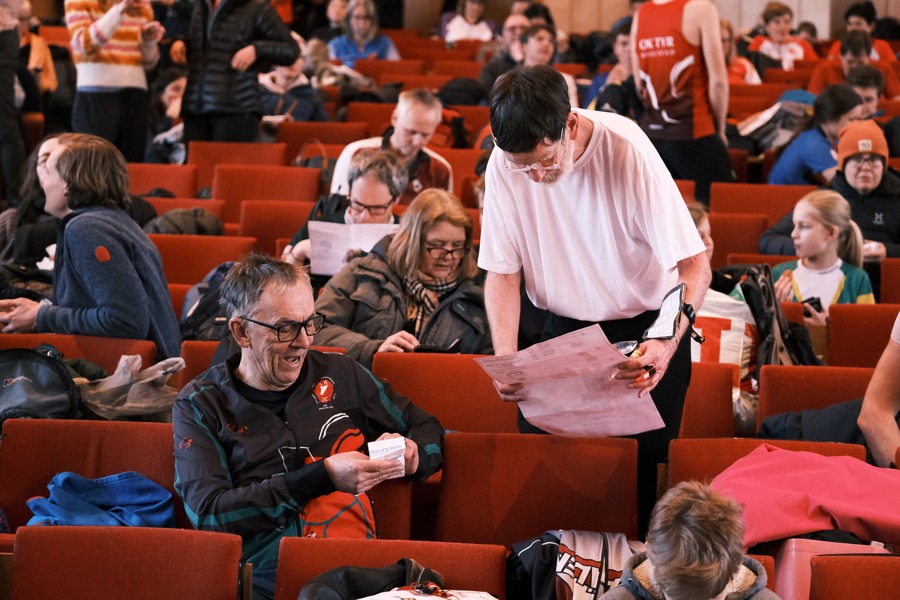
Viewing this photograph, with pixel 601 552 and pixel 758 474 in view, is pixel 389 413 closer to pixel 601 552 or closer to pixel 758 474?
pixel 601 552

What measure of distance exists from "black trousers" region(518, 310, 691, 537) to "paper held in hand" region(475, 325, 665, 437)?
0.17 m

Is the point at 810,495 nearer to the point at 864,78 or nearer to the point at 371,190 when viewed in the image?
the point at 371,190

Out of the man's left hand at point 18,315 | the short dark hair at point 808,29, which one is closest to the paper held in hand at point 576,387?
the man's left hand at point 18,315

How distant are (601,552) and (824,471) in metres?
0.53

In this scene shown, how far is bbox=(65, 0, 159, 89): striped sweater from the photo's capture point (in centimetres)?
632

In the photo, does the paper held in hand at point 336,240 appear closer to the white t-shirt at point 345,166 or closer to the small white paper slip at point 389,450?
the white t-shirt at point 345,166

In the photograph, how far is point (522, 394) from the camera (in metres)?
2.61

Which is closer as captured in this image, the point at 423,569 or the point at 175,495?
the point at 423,569

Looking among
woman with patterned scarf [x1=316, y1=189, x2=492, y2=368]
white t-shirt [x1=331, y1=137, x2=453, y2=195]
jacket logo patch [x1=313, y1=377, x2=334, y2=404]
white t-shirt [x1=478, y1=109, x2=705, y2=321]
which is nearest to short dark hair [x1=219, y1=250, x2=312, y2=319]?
jacket logo patch [x1=313, y1=377, x2=334, y2=404]

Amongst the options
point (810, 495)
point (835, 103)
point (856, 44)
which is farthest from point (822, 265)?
point (856, 44)

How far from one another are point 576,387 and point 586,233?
35 cm

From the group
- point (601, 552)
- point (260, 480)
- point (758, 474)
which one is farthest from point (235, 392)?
point (758, 474)

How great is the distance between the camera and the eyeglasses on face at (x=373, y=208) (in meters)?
4.53

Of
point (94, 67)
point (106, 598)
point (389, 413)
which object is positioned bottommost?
point (106, 598)
